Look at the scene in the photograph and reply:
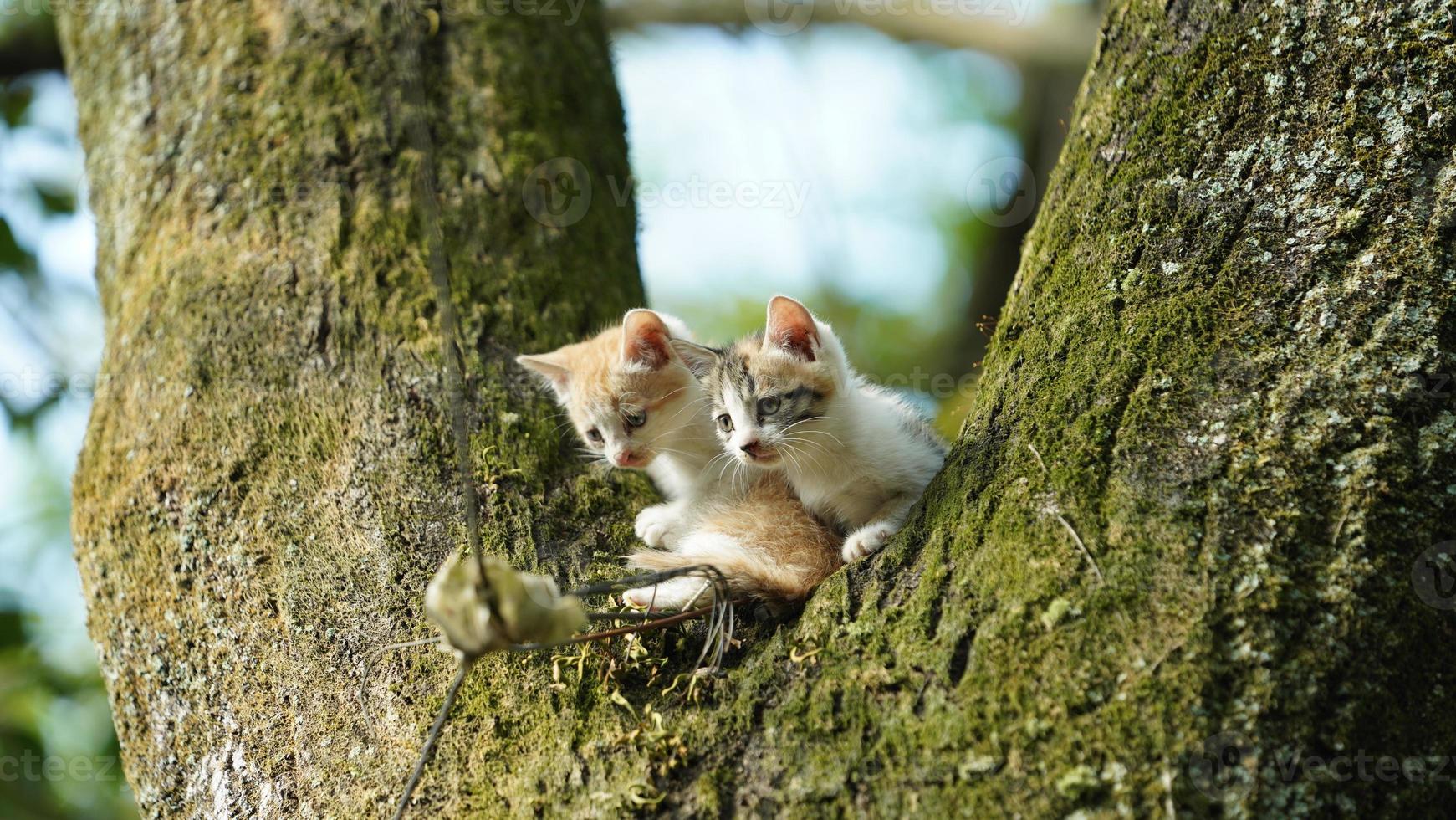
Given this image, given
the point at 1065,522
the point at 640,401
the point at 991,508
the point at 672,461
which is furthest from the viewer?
the point at 672,461

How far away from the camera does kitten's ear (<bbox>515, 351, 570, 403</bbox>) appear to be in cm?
331

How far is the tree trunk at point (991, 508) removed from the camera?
169 cm

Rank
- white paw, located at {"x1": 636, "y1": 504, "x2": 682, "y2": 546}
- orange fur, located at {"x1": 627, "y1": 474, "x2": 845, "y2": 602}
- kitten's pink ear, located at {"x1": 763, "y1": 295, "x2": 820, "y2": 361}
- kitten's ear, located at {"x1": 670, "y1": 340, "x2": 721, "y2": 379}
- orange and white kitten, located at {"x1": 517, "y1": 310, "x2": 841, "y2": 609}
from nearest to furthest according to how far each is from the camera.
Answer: orange fur, located at {"x1": 627, "y1": 474, "x2": 845, "y2": 602} → orange and white kitten, located at {"x1": 517, "y1": 310, "x2": 841, "y2": 609} → white paw, located at {"x1": 636, "y1": 504, "x2": 682, "y2": 546} → kitten's pink ear, located at {"x1": 763, "y1": 295, "x2": 820, "y2": 361} → kitten's ear, located at {"x1": 670, "y1": 340, "x2": 721, "y2": 379}

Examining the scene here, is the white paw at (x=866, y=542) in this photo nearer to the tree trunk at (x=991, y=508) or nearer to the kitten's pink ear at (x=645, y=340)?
the tree trunk at (x=991, y=508)

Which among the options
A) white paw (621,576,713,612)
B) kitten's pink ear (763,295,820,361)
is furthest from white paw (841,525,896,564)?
kitten's pink ear (763,295,820,361)

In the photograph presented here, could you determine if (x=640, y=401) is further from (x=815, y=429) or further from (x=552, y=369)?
(x=815, y=429)

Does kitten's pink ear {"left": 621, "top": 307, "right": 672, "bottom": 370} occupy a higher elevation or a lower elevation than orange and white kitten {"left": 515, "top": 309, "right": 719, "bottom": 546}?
higher

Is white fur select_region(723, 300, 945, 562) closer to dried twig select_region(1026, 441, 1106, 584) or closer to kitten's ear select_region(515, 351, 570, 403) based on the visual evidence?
kitten's ear select_region(515, 351, 570, 403)

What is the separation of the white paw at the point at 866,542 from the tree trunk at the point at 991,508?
1.68 ft

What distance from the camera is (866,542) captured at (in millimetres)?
2789

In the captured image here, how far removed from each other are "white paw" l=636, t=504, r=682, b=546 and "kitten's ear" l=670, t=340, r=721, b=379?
62cm

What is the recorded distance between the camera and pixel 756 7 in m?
7.46

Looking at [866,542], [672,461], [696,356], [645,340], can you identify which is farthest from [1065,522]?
[672,461]

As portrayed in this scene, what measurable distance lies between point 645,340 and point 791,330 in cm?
68
